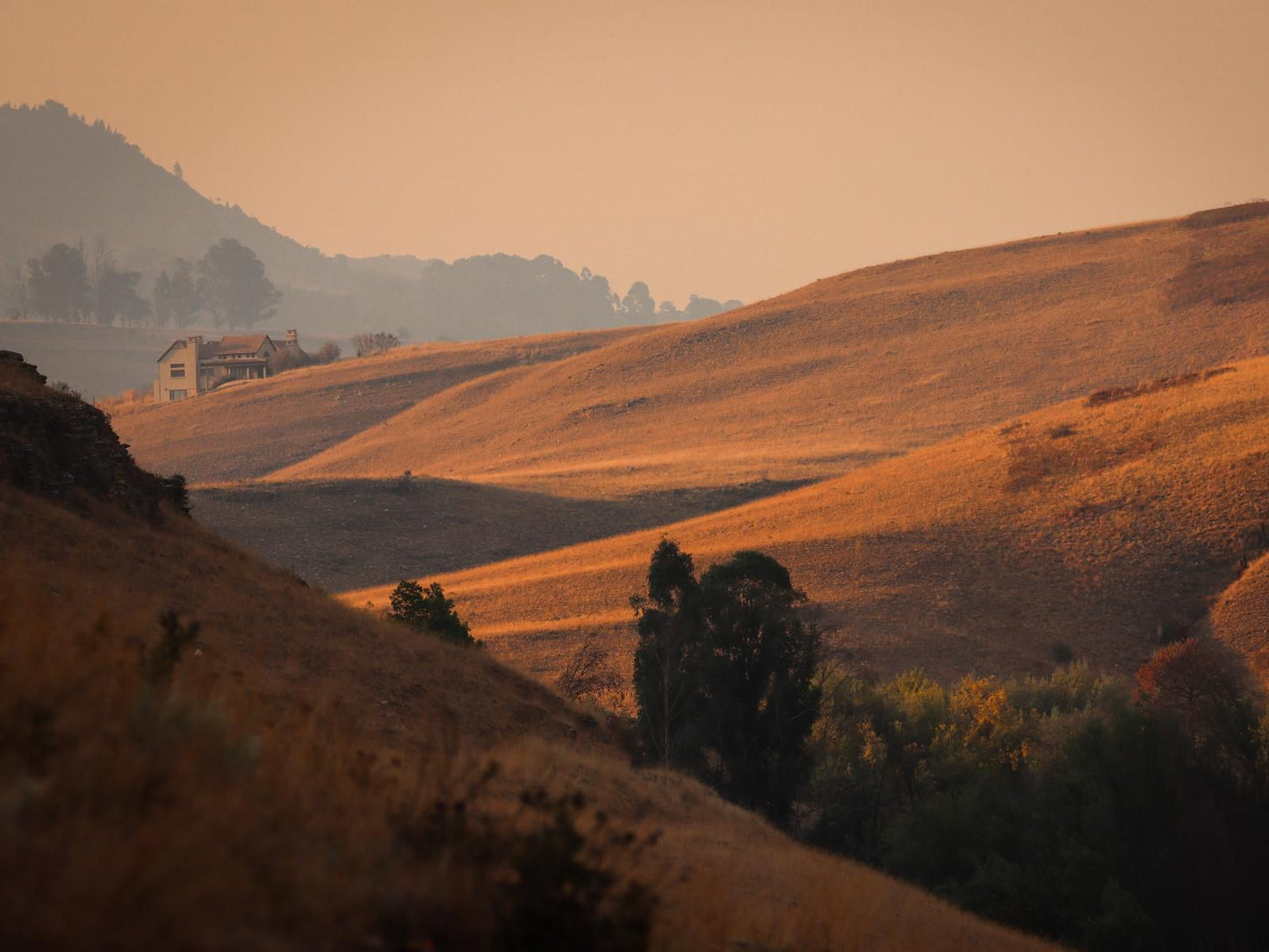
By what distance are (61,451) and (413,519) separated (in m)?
54.2

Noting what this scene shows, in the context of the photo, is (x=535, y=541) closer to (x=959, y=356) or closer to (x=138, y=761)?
(x=959, y=356)

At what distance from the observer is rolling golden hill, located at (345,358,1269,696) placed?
48.4m

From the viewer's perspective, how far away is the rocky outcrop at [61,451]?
18500 mm

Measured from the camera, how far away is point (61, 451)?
19750 mm

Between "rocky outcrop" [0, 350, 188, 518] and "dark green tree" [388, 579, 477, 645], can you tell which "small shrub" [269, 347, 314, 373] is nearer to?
"dark green tree" [388, 579, 477, 645]

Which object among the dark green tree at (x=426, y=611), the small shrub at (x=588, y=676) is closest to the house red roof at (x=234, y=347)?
the small shrub at (x=588, y=676)

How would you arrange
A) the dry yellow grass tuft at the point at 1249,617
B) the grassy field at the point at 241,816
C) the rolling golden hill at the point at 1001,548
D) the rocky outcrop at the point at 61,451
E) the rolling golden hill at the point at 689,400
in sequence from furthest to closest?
the rolling golden hill at the point at 689,400
the rolling golden hill at the point at 1001,548
the dry yellow grass tuft at the point at 1249,617
the rocky outcrop at the point at 61,451
the grassy field at the point at 241,816

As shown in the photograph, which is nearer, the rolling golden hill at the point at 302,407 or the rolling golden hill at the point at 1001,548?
the rolling golden hill at the point at 1001,548

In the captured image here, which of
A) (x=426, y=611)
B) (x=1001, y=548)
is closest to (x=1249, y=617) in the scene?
(x=1001, y=548)

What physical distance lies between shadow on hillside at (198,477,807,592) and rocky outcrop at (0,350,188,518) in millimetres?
41427

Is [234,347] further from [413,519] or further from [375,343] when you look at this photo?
[413,519]

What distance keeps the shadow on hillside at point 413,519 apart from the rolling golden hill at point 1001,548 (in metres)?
4.65

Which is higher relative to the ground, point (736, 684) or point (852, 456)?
point (852, 456)

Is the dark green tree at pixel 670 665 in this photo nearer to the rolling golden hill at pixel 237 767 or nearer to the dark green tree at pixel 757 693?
the dark green tree at pixel 757 693
